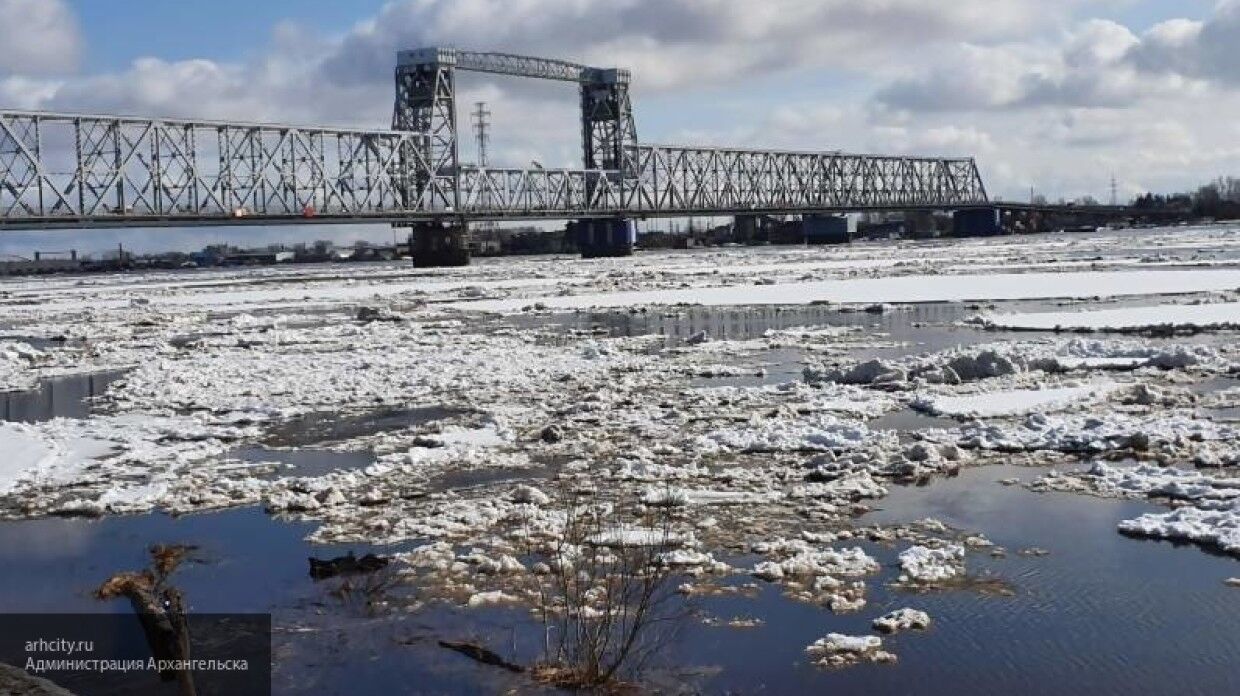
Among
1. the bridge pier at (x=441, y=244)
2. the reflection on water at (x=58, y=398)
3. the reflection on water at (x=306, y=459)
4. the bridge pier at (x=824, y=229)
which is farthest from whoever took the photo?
the bridge pier at (x=824, y=229)

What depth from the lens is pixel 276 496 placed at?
37.8 ft

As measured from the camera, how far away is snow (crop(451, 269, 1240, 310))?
3628cm

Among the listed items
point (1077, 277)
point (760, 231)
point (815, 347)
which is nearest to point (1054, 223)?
Answer: point (760, 231)

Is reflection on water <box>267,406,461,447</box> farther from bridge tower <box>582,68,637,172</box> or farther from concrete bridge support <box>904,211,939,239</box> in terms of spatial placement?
concrete bridge support <box>904,211,939,239</box>

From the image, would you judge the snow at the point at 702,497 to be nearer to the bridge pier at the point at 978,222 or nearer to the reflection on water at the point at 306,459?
the reflection on water at the point at 306,459

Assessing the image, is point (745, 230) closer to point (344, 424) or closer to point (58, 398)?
point (58, 398)

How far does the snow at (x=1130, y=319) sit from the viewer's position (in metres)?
24.7

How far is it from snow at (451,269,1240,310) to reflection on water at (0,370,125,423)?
16.8m

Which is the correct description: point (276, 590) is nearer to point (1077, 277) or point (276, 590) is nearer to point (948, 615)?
point (948, 615)

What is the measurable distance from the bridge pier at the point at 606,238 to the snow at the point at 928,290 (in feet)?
223

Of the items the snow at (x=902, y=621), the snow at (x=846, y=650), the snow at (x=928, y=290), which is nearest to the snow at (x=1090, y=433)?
the snow at (x=902, y=621)

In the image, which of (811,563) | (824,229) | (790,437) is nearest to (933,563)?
(811,563)

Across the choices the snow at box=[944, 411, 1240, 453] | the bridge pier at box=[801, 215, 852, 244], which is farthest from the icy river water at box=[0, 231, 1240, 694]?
the bridge pier at box=[801, 215, 852, 244]

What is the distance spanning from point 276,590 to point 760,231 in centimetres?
15292
